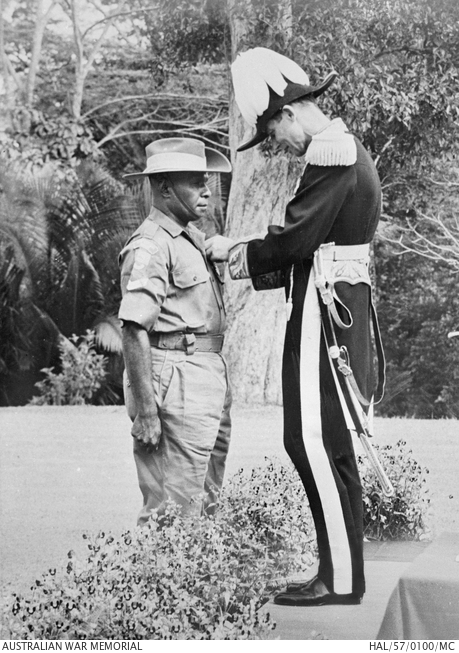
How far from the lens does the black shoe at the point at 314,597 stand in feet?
13.6

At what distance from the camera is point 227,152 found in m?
5.51

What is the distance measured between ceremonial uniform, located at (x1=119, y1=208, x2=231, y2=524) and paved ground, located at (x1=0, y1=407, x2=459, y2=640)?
65 cm

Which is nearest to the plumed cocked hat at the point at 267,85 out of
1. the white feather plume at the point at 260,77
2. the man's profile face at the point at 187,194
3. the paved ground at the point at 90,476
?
the white feather plume at the point at 260,77

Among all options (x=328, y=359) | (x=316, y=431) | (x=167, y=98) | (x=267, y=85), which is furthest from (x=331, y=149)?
(x=167, y=98)

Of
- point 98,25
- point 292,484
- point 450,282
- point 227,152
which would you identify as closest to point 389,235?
point 450,282

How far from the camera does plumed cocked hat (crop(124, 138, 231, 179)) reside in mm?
4238

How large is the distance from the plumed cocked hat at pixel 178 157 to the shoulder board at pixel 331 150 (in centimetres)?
48

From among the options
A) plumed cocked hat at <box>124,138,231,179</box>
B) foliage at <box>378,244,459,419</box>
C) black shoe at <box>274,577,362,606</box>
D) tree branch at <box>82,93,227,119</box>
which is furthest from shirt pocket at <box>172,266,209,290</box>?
tree branch at <box>82,93,227,119</box>

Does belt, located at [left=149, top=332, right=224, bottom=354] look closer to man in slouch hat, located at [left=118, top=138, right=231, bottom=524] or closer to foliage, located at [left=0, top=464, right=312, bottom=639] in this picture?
man in slouch hat, located at [left=118, top=138, right=231, bottom=524]

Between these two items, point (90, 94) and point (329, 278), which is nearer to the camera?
point (329, 278)

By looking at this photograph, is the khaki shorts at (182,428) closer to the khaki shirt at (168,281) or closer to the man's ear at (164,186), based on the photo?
the khaki shirt at (168,281)

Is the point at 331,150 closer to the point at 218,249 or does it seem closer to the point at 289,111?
the point at 289,111

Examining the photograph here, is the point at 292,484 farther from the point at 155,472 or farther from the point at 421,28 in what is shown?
the point at 421,28

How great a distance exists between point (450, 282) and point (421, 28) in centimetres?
138
